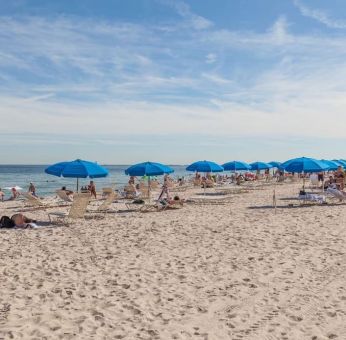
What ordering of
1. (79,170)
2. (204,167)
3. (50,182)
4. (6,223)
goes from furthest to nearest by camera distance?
(50,182)
(204,167)
(79,170)
(6,223)

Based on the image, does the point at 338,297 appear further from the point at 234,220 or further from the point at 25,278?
the point at 234,220

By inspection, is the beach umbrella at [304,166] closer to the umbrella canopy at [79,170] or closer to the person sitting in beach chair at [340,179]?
the person sitting in beach chair at [340,179]

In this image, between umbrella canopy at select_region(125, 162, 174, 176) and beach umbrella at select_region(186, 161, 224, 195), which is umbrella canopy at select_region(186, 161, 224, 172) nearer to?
beach umbrella at select_region(186, 161, 224, 195)

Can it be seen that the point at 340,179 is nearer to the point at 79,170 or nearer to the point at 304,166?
the point at 304,166

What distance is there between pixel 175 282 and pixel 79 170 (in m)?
8.06

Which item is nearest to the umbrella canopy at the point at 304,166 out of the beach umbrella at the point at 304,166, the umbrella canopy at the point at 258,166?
the beach umbrella at the point at 304,166

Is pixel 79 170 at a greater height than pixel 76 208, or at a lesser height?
greater

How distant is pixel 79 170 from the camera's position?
1347 cm

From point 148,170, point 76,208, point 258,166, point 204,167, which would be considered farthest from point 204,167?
point 258,166

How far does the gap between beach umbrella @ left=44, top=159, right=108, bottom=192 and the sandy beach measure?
270 cm

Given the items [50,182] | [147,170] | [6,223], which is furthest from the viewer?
[50,182]

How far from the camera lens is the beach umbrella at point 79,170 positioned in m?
13.4

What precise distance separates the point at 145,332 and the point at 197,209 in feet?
33.8

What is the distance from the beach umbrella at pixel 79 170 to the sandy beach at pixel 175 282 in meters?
2.70
